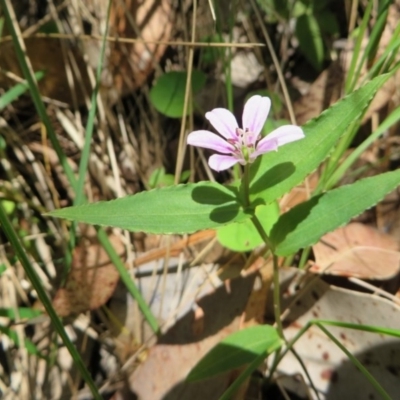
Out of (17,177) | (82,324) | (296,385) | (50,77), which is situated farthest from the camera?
(50,77)

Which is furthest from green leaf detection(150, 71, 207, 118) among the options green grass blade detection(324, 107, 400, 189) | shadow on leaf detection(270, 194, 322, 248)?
shadow on leaf detection(270, 194, 322, 248)

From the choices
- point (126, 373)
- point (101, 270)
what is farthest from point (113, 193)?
point (126, 373)

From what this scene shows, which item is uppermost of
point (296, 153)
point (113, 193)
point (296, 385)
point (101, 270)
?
point (296, 153)

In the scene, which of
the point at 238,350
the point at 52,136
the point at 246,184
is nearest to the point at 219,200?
the point at 246,184

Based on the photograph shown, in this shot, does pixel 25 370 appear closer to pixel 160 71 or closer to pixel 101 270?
pixel 101 270

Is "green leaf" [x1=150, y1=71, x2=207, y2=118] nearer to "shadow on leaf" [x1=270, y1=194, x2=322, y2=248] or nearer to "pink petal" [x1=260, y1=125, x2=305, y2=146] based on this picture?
"shadow on leaf" [x1=270, y1=194, x2=322, y2=248]

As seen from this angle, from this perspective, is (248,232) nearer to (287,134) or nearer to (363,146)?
(363,146)
